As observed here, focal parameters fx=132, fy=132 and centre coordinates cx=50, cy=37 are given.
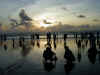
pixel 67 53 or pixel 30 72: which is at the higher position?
pixel 67 53

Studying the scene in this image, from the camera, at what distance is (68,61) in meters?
15.8

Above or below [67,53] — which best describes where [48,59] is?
below

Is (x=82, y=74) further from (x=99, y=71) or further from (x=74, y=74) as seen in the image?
(x=99, y=71)

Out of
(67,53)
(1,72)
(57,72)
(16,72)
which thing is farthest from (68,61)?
(1,72)

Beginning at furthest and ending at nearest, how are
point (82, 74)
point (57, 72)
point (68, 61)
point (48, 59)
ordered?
point (48, 59), point (68, 61), point (57, 72), point (82, 74)

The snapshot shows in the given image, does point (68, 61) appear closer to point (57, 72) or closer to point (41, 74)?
point (57, 72)

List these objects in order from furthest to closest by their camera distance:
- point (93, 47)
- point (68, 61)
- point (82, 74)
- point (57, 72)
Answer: point (93, 47), point (68, 61), point (57, 72), point (82, 74)

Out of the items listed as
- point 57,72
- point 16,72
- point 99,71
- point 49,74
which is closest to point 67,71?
point 57,72

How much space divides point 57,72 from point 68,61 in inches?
156

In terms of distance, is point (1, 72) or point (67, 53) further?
point (67, 53)

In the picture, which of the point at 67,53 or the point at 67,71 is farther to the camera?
the point at 67,53

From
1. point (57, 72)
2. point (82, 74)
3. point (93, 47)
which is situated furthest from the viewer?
point (93, 47)

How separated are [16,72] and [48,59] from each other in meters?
5.83

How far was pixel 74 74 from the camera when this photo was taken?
1144cm
